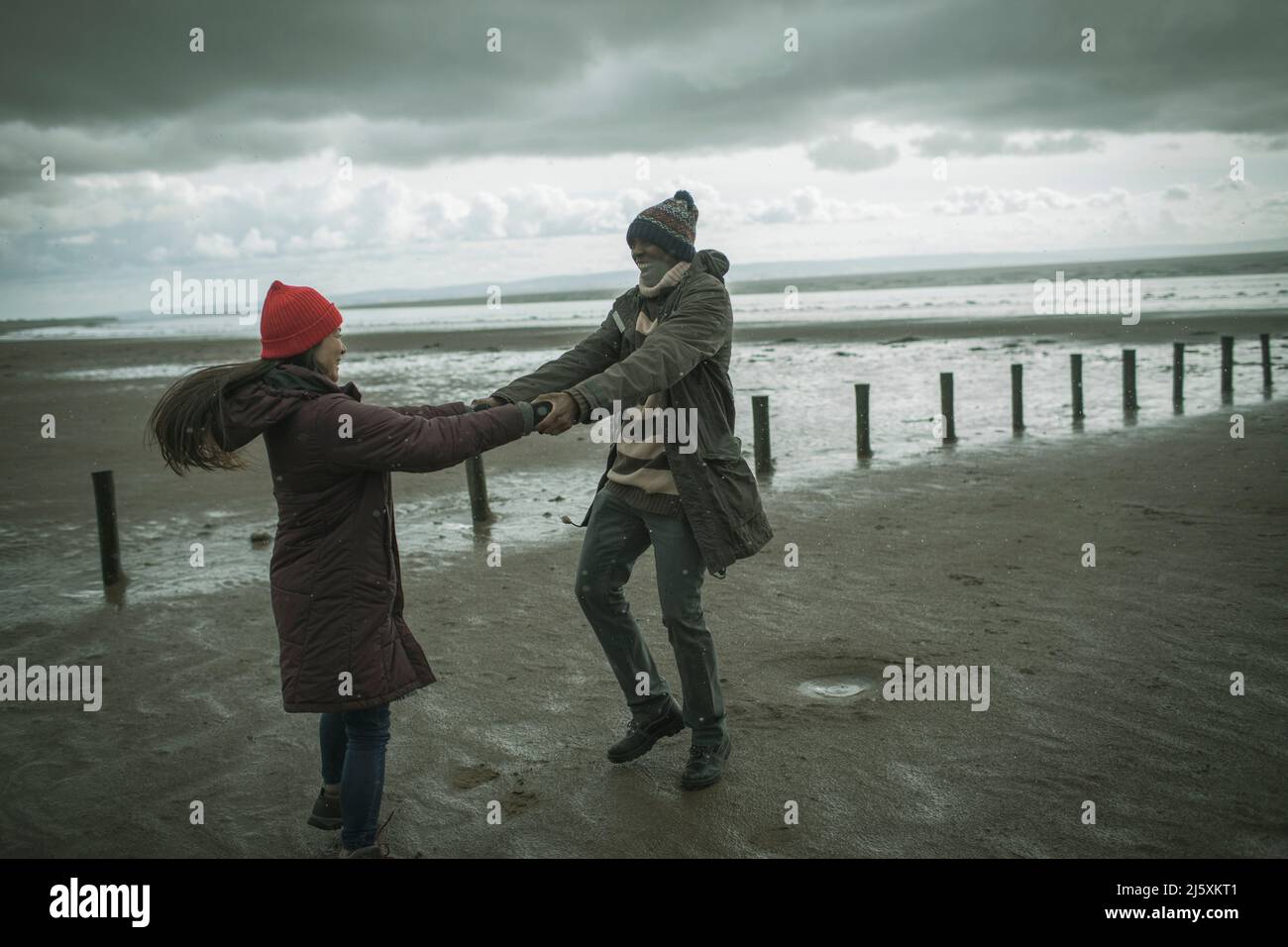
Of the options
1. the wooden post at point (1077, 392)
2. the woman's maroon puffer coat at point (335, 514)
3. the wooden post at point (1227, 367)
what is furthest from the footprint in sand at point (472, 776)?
the wooden post at point (1227, 367)

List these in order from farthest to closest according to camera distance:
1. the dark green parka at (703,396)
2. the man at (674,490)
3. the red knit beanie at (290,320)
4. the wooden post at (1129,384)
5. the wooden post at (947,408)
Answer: the wooden post at (1129,384)
the wooden post at (947,408)
the man at (674,490)
the dark green parka at (703,396)
the red knit beanie at (290,320)

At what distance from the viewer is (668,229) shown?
4582 millimetres

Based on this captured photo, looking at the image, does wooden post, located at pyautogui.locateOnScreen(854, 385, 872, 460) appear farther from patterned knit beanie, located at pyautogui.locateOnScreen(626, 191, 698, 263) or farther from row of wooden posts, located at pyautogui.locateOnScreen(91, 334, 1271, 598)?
patterned knit beanie, located at pyautogui.locateOnScreen(626, 191, 698, 263)

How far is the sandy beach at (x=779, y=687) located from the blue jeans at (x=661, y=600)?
327 mm

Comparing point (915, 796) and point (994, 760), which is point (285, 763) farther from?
point (994, 760)

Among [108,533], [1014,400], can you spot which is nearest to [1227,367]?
[1014,400]

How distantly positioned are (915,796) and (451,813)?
1902 millimetres

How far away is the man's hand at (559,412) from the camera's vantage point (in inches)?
159

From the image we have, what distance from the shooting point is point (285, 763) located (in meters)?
5.06

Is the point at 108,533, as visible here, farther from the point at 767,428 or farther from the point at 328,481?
the point at 767,428

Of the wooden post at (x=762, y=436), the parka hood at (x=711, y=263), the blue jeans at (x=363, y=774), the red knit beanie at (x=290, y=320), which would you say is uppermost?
the parka hood at (x=711, y=263)

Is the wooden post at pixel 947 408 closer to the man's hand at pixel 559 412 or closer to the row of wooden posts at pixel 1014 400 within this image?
the row of wooden posts at pixel 1014 400

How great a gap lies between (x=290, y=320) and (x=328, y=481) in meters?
0.57

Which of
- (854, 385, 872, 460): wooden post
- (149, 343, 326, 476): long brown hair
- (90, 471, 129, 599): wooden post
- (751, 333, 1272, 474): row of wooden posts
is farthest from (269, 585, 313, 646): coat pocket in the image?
(854, 385, 872, 460): wooden post
